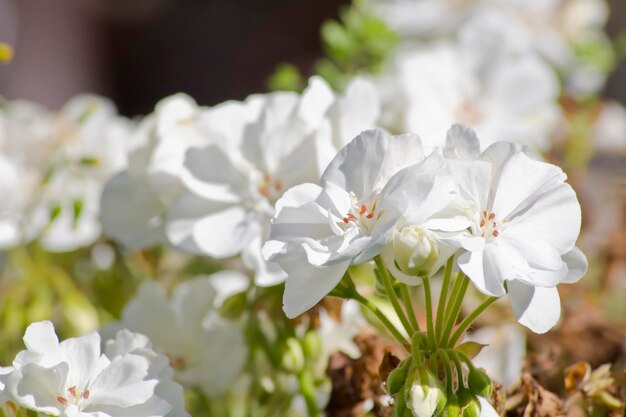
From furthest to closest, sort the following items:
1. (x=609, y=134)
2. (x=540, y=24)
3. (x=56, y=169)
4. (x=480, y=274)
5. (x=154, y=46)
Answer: (x=154, y=46) < (x=540, y=24) < (x=609, y=134) < (x=56, y=169) < (x=480, y=274)

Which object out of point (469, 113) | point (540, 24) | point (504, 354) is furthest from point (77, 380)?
point (540, 24)

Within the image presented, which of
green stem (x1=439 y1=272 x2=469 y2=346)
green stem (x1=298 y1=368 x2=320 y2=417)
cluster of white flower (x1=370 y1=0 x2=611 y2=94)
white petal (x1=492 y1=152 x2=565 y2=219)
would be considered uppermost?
white petal (x1=492 y1=152 x2=565 y2=219)

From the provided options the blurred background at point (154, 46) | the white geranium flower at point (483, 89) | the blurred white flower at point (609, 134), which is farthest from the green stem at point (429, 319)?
the blurred background at point (154, 46)

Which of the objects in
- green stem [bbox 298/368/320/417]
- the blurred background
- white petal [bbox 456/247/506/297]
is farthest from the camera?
the blurred background

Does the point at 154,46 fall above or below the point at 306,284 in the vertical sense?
below

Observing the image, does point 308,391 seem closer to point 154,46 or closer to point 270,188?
point 270,188

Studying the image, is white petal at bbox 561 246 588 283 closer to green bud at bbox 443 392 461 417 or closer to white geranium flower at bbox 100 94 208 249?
green bud at bbox 443 392 461 417

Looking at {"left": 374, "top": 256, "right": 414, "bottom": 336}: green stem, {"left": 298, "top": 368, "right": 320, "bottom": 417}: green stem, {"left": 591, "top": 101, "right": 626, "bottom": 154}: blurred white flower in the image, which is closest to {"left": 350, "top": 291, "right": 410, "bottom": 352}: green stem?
{"left": 374, "top": 256, "right": 414, "bottom": 336}: green stem
